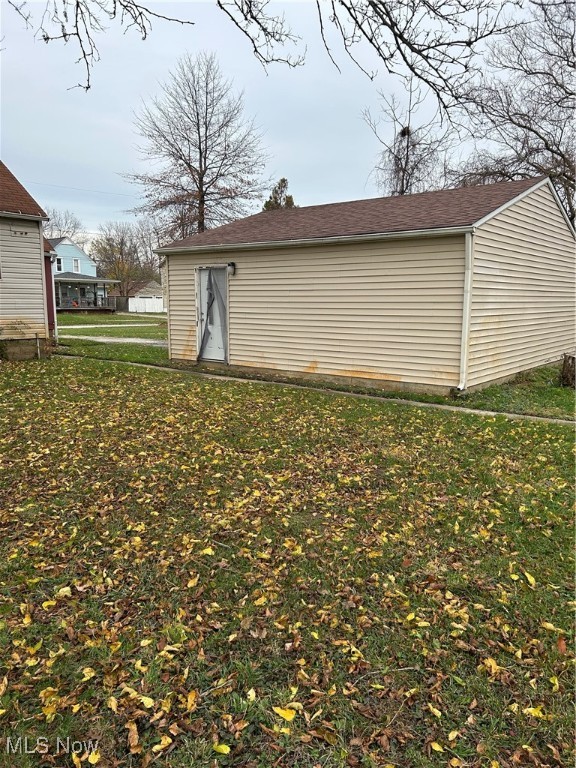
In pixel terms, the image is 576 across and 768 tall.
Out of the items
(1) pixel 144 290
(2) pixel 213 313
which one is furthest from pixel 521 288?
(1) pixel 144 290

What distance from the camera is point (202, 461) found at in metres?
4.76

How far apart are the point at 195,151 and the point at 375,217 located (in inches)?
501

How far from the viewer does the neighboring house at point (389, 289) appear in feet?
25.4

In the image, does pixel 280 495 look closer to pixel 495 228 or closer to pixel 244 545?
pixel 244 545

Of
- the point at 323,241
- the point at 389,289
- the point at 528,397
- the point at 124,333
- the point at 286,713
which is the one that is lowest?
the point at 286,713

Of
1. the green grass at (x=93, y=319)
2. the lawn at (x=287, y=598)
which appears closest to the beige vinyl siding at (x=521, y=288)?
the lawn at (x=287, y=598)

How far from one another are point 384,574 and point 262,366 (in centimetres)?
756

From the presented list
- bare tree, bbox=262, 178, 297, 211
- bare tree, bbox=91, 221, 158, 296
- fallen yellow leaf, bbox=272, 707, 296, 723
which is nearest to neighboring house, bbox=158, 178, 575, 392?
fallen yellow leaf, bbox=272, 707, 296, 723

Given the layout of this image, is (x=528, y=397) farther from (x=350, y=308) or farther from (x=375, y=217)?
(x=375, y=217)

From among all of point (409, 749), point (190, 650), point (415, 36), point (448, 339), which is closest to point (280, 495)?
point (190, 650)

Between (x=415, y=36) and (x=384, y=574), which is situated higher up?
(x=415, y=36)

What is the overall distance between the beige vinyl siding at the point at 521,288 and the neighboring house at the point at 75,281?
34.6 m

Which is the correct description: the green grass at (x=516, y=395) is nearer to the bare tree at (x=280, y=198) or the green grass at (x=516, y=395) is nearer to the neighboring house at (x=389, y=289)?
the neighboring house at (x=389, y=289)

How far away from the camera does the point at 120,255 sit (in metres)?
49.3
